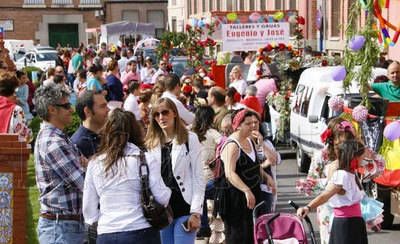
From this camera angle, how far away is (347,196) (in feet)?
26.6

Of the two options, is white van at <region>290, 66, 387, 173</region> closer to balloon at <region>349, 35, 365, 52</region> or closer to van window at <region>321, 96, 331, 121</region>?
van window at <region>321, 96, 331, 121</region>

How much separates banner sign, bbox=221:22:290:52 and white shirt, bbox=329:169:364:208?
55.0ft

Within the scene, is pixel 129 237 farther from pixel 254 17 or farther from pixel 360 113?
pixel 254 17

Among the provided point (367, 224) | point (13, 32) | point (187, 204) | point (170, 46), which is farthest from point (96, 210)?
point (13, 32)

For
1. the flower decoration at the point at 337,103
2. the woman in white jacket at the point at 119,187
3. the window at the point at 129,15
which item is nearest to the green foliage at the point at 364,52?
the flower decoration at the point at 337,103

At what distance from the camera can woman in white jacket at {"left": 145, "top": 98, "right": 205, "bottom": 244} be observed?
25.4ft

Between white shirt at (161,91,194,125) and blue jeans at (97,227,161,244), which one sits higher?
white shirt at (161,91,194,125)

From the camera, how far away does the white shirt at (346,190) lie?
802cm

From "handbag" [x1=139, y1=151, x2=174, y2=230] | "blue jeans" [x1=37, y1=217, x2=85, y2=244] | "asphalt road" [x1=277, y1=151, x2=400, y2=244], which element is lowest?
"asphalt road" [x1=277, y1=151, x2=400, y2=244]

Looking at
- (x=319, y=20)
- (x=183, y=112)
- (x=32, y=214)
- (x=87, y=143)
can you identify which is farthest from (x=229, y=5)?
(x=87, y=143)

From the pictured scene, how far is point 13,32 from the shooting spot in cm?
6372

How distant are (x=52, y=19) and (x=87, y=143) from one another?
59374mm

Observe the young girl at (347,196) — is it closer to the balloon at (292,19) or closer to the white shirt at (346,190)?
the white shirt at (346,190)

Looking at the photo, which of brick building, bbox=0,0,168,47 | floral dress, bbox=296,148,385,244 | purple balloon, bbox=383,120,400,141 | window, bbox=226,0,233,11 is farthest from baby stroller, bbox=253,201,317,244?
brick building, bbox=0,0,168,47
